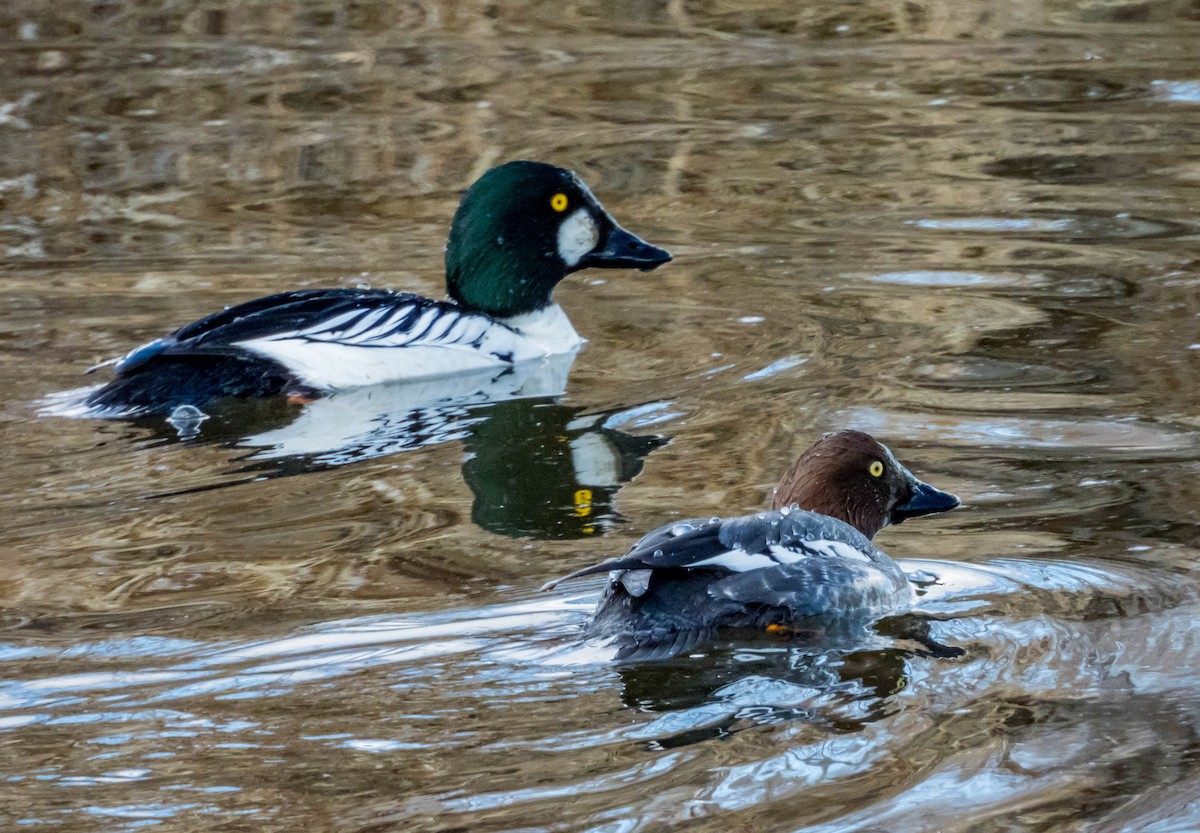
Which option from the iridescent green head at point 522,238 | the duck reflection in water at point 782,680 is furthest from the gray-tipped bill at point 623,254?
the duck reflection in water at point 782,680

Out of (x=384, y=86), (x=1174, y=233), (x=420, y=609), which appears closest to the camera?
(x=420, y=609)

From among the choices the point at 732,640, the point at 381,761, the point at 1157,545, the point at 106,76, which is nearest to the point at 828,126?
the point at 106,76

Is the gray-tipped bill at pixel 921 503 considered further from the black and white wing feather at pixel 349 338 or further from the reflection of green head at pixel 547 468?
the black and white wing feather at pixel 349 338

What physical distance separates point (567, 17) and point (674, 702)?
12954 mm

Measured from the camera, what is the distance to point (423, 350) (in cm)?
813

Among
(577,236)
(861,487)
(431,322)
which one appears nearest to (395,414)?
(431,322)

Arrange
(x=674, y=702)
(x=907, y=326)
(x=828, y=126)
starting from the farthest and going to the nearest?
(x=828, y=126) < (x=907, y=326) < (x=674, y=702)

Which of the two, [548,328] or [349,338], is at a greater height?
[349,338]

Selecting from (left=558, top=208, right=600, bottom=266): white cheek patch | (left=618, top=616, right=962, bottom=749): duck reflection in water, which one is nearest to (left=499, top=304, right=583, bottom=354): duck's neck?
(left=558, top=208, right=600, bottom=266): white cheek patch

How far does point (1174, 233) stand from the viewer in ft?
32.5

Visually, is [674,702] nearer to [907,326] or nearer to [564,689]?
[564,689]

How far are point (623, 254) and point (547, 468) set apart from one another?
7.37 ft

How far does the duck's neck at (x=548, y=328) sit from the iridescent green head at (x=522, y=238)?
0.13 feet

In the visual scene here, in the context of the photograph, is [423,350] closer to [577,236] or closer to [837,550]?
[577,236]
